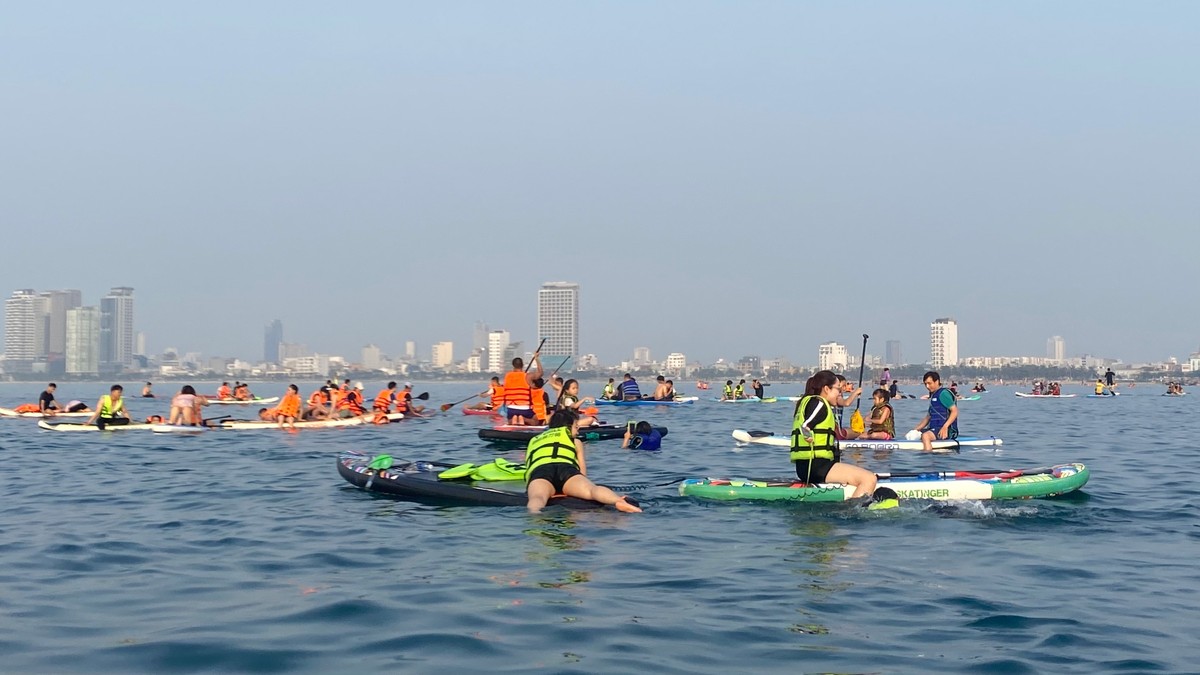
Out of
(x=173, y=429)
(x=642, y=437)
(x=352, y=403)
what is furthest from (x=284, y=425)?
(x=642, y=437)

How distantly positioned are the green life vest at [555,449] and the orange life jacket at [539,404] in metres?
11.3

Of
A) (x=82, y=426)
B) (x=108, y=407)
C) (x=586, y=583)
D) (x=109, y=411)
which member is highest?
(x=108, y=407)

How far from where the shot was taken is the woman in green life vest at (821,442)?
1269cm

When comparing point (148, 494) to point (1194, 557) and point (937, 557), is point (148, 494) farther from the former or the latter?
point (1194, 557)

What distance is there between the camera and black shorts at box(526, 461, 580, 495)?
497 inches

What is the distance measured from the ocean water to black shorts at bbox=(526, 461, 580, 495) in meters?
0.55

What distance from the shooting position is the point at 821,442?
1313 cm

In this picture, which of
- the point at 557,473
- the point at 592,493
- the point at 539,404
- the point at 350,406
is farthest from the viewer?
the point at 350,406

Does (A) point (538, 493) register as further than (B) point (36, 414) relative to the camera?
No

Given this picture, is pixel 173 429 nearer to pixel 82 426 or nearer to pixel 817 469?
pixel 82 426

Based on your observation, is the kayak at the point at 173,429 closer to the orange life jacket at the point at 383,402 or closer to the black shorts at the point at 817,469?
the orange life jacket at the point at 383,402

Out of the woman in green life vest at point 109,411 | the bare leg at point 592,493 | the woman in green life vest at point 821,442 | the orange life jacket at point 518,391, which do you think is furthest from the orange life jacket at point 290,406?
the woman in green life vest at point 821,442

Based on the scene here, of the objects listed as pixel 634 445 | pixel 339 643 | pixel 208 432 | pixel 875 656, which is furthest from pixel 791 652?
pixel 208 432

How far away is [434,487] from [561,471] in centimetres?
207
